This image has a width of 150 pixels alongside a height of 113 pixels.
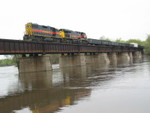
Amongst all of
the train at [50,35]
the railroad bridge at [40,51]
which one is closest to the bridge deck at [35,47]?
the railroad bridge at [40,51]

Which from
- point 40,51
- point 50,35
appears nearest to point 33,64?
point 40,51

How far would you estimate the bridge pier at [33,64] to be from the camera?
45.5 meters

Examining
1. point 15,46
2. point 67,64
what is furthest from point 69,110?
point 67,64

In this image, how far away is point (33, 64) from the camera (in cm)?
4612

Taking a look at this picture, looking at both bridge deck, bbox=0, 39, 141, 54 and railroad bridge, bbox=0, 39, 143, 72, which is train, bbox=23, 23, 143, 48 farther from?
railroad bridge, bbox=0, 39, 143, 72

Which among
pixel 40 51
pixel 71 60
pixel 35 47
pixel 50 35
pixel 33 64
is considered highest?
pixel 50 35

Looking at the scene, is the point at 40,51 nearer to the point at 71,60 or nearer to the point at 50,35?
the point at 50,35

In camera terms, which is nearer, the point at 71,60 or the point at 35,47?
the point at 35,47

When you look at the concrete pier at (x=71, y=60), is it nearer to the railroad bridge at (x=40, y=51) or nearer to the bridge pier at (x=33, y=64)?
the railroad bridge at (x=40, y=51)

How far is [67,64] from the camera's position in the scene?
213 feet

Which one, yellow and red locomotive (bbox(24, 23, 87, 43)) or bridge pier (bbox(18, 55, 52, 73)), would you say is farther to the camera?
yellow and red locomotive (bbox(24, 23, 87, 43))

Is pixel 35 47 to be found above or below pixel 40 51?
above

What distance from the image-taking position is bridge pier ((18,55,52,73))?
45.5 metres

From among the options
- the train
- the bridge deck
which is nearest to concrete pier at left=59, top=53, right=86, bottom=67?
the bridge deck
